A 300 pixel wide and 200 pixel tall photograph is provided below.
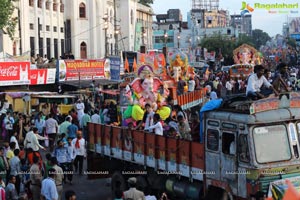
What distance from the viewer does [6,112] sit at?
23.6 meters

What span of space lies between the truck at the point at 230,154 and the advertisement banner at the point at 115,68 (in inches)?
767

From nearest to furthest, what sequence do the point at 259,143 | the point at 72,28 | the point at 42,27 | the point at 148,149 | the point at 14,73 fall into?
1. the point at 259,143
2. the point at 148,149
3. the point at 14,73
4. the point at 42,27
5. the point at 72,28

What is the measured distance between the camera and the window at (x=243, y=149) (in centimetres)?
1030

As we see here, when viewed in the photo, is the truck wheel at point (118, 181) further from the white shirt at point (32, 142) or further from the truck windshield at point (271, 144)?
the truck windshield at point (271, 144)

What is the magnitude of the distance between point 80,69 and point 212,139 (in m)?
24.0

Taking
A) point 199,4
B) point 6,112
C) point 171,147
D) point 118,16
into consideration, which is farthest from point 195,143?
point 199,4

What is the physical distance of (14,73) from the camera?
98.7ft

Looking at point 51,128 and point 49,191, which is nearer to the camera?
point 49,191

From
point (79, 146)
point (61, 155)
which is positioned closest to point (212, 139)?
point (61, 155)

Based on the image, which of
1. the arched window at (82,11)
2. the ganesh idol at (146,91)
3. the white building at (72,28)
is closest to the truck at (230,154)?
the ganesh idol at (146,91)

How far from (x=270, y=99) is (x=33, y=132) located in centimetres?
829

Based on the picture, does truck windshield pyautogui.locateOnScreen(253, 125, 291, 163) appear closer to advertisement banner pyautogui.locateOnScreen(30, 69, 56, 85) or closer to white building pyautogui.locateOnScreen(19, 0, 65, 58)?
advertisement banner pyautogui.locateOnScreen(30, 69, 56, 85)

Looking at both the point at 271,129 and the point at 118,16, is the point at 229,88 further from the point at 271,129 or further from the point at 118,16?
the point at 118,16

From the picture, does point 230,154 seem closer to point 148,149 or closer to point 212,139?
point 212,139
